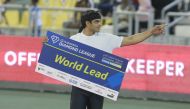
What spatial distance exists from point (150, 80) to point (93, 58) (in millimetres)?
5859

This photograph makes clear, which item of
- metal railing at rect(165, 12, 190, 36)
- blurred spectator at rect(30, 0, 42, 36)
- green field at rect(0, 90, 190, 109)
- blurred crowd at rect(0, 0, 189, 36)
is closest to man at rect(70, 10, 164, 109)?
green field at rect(0, 90, 190, 109)

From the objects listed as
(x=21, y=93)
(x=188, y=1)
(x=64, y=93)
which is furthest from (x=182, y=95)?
(x=188, y=1)

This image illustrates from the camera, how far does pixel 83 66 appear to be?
7344mm

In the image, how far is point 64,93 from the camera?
535 inches

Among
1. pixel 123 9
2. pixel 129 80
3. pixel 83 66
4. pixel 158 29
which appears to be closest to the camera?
pixel 158 29

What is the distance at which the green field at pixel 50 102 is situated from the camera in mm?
11891

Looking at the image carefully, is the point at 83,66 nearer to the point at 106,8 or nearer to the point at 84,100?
the point at 84,100

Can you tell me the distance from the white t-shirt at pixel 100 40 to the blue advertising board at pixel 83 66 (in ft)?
0.25

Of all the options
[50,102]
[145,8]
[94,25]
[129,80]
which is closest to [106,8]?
[145,8]

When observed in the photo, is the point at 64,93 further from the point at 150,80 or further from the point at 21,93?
the point at 150,80

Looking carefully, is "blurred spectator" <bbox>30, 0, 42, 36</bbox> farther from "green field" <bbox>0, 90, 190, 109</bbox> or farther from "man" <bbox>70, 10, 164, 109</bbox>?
"man" <bbox>70, 10, 164, 109</bbox>

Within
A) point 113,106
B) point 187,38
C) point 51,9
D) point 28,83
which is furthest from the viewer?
point 51,9

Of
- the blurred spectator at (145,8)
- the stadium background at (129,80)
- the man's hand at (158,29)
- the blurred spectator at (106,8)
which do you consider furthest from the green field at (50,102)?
the blurred spectator at (106,8)

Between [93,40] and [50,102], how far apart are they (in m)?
5.28
